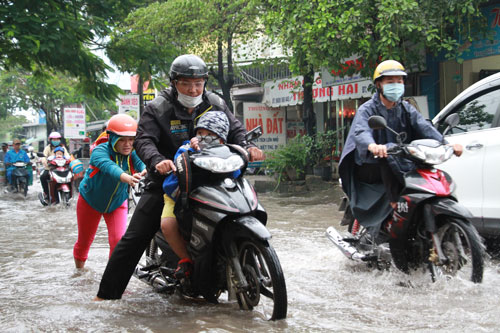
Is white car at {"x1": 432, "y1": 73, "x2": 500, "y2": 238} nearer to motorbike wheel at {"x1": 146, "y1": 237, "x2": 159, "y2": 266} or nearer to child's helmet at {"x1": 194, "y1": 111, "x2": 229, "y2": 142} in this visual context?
child's helmet at {"x1": 194, "y1": 111, "x2": 229, "y2": 142}

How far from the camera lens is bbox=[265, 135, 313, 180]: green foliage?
1470 centimetres

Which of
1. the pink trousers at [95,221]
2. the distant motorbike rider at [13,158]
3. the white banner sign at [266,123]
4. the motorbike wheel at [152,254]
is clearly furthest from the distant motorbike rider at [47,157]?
the motorbike wheel at [152,254]

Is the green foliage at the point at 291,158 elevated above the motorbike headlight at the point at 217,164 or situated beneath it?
situated beneath

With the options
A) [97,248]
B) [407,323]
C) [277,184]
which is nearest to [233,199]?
[407,323]

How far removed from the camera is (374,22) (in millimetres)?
11602

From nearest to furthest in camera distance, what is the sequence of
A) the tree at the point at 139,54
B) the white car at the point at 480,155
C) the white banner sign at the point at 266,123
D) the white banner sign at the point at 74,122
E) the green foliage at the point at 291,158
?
the white car at the point at 480,155 < the tree at the point at 139,54 < the green foliage at the point at 291,158 < the white banner sign at the point at 266,123 < the white banner sign at the point at 74,122

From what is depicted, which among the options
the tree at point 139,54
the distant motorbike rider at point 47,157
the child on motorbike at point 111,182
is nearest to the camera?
the child on motorbike at point 111,182

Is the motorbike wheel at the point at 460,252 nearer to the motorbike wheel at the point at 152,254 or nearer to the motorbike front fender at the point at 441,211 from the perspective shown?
the motorbike front fender at the point at 441,211

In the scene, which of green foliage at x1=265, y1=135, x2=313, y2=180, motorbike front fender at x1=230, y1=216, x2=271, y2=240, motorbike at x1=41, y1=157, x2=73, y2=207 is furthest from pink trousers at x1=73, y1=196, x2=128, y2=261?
green foliage at x1=265, y1=135, x2=313, y2=180

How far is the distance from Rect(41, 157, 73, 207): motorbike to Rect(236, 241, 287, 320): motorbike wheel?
10.5 m

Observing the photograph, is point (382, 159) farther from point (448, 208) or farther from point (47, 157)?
point (47, 157)

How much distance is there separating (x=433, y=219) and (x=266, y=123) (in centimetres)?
1661

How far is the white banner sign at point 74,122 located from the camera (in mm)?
27705

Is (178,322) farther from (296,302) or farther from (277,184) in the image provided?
(277,184)
